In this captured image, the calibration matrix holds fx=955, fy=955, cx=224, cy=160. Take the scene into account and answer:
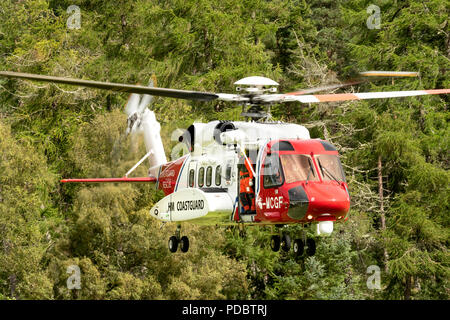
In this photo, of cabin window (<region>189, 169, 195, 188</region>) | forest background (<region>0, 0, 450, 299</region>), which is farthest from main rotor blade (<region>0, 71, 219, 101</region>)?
forest background (<region>0, 0, 450, 299</region>)

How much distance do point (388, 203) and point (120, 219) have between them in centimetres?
1389

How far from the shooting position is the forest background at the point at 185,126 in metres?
38.8

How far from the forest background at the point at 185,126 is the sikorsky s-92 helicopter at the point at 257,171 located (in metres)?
14.1

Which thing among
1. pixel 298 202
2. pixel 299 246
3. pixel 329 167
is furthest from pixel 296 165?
pixel 299 246

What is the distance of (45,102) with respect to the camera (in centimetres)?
4481

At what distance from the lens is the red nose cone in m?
19.8

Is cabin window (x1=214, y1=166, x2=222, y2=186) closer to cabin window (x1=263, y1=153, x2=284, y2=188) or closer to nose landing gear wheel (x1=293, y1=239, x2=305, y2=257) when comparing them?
cabin window (x1=263, y1=153, x2=284, y2=188)

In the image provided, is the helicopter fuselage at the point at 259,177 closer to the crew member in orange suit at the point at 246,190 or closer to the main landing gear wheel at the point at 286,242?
the crew member in orange suit at the point at 246,190

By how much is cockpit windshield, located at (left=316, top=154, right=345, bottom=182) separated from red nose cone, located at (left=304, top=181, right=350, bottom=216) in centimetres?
26

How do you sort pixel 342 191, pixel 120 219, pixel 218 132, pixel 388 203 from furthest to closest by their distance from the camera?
pixel 388 203 < pixel 120 219 < pixel 218 132 < pixel 342 191

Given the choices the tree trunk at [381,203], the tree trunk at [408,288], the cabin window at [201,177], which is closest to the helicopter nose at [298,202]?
the cabin window at [201,177]

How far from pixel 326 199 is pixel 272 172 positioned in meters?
1.41
